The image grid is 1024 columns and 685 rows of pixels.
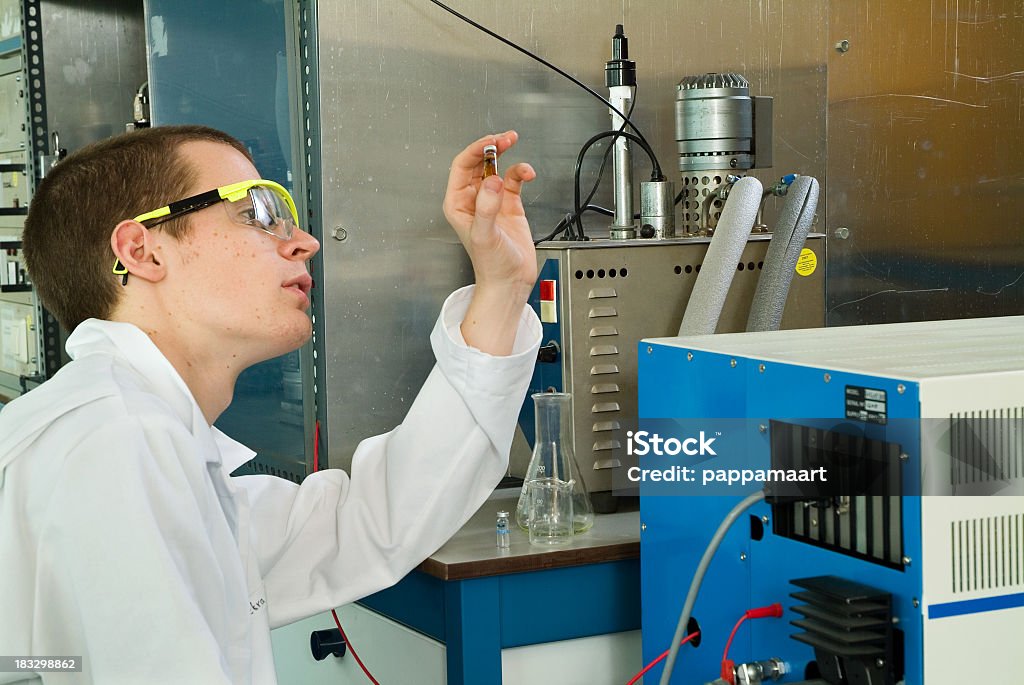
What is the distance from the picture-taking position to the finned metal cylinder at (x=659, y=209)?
1960mm

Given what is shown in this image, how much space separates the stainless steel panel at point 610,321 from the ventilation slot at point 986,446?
772 millimetres

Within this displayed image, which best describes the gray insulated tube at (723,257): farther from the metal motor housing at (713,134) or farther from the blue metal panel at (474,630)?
the blue metal panel at (474,630)

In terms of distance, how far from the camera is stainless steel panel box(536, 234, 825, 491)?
5.90ft

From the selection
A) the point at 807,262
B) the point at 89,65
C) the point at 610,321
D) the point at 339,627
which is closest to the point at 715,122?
the point at 807,262

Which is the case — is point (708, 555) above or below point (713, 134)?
below

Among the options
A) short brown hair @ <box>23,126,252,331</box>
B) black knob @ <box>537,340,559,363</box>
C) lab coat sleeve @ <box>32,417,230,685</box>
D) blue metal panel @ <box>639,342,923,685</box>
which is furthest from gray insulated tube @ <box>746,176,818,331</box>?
lab coat sleeve @ <box>32,417,230,685</box>

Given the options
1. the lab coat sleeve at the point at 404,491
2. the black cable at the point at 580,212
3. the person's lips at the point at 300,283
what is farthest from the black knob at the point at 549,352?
the person's lips at the point at 300,283

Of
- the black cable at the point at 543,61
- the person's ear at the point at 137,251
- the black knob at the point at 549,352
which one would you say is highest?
the black cable at the point at 543,61

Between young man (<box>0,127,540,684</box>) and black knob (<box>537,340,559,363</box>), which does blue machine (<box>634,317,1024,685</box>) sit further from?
black knob (<box>537,340,559,363</box>)

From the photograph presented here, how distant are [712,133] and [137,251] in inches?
39.7

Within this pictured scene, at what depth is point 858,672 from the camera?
42.6 inches

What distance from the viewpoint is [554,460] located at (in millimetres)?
1727

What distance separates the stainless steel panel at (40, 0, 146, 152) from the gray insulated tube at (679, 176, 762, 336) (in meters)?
1.49

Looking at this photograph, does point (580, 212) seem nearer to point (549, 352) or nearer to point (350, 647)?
point (549, 352)
